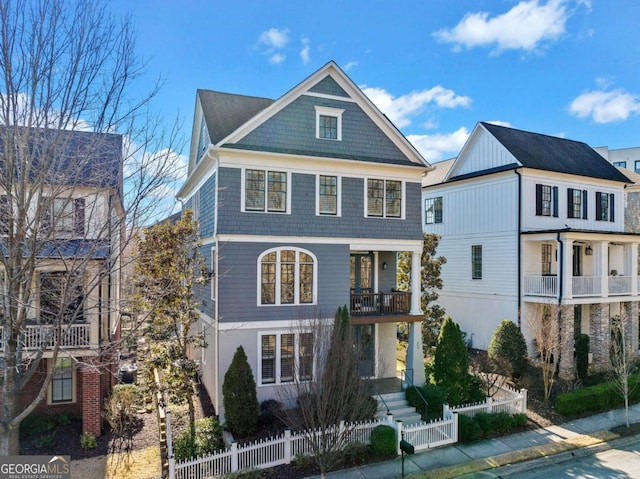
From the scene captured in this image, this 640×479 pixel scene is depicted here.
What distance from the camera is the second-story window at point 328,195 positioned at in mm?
15047

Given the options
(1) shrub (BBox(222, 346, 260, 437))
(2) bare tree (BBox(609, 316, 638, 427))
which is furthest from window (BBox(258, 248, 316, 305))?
(2) bare tree (BBox(609, 316, 638, 427))

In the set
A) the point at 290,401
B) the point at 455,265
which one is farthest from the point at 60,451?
the point at 455,265

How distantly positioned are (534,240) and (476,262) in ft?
11.2

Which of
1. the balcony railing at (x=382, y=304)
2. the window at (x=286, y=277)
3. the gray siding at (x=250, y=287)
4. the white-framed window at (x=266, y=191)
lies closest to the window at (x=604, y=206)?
the balcony railing at (x=382, y=304)

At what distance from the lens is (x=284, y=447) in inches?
441

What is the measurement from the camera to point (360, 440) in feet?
38.9

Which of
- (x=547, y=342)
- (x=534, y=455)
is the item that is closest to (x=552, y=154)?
(x=547, y=342)

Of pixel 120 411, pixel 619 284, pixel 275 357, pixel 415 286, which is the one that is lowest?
pixel 120 411

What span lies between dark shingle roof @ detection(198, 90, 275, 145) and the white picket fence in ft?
33.2

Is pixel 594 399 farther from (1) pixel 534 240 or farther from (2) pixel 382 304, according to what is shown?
(2) pixel 382 304

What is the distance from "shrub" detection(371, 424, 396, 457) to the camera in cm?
1170

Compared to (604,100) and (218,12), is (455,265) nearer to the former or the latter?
(604,100)

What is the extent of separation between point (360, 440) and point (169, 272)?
7.42 meters

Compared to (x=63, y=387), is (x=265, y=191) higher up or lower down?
higher up
